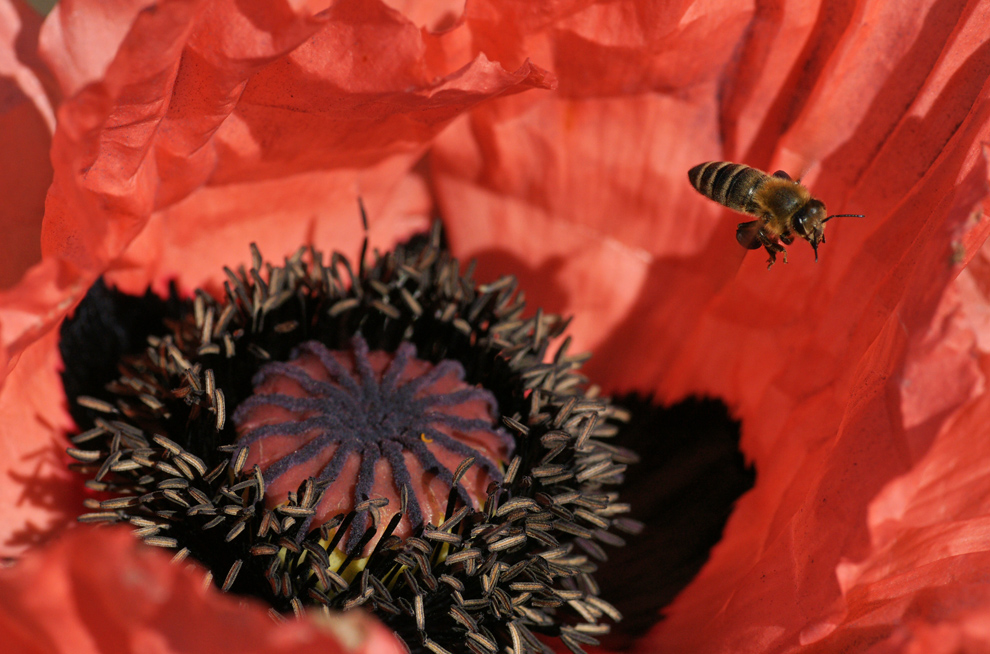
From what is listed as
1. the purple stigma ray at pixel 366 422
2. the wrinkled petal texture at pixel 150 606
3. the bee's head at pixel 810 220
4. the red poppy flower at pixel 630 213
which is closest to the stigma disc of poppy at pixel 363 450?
the purple stigma ray at pixel 366 422

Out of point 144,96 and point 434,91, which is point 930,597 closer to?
point 434,91

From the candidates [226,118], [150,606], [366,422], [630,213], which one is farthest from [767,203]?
[150,606]

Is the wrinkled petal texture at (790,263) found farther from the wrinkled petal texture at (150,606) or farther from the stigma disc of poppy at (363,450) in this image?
the wrinkled petal texture at (150,606)

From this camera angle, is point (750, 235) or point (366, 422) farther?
point (750, 235)

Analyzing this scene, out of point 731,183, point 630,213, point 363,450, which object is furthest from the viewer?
point 630,213

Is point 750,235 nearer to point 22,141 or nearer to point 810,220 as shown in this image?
point 810,220

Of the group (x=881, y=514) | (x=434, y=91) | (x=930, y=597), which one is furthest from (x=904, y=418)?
(x=434, y=91)

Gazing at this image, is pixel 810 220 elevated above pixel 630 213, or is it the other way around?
pixel 810 220

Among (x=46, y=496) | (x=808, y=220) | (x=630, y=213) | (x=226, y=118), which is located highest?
(x=808, y=220)
